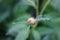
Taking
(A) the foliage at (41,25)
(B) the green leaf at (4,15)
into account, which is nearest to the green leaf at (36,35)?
(A) the foliage at (41,25)

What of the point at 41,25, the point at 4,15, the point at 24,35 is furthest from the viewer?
the point at 4,15

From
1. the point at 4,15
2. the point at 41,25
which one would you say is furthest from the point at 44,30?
the point at 4,15

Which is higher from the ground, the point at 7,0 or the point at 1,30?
the point at 7,0

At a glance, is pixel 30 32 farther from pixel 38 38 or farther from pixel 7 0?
pixel 7 0

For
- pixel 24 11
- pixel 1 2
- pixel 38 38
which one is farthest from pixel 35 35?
pixel 1 2

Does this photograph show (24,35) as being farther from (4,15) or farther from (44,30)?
(4,15)

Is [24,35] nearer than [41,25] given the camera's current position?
Yes

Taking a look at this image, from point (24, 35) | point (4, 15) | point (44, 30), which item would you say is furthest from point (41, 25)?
point (4, 15)

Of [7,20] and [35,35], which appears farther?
[7,20]

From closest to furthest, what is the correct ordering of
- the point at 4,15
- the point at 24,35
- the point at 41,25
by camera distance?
the point at 24,35, the point at 41,25, the point at 4,15

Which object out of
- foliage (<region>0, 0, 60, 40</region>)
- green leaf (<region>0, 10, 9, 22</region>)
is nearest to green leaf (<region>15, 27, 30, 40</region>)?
foliage (<region>0, 0, 60, 40</region>)

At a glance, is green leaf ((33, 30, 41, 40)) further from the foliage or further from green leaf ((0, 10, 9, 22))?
green leaf ((0, 10, 9, 22))
